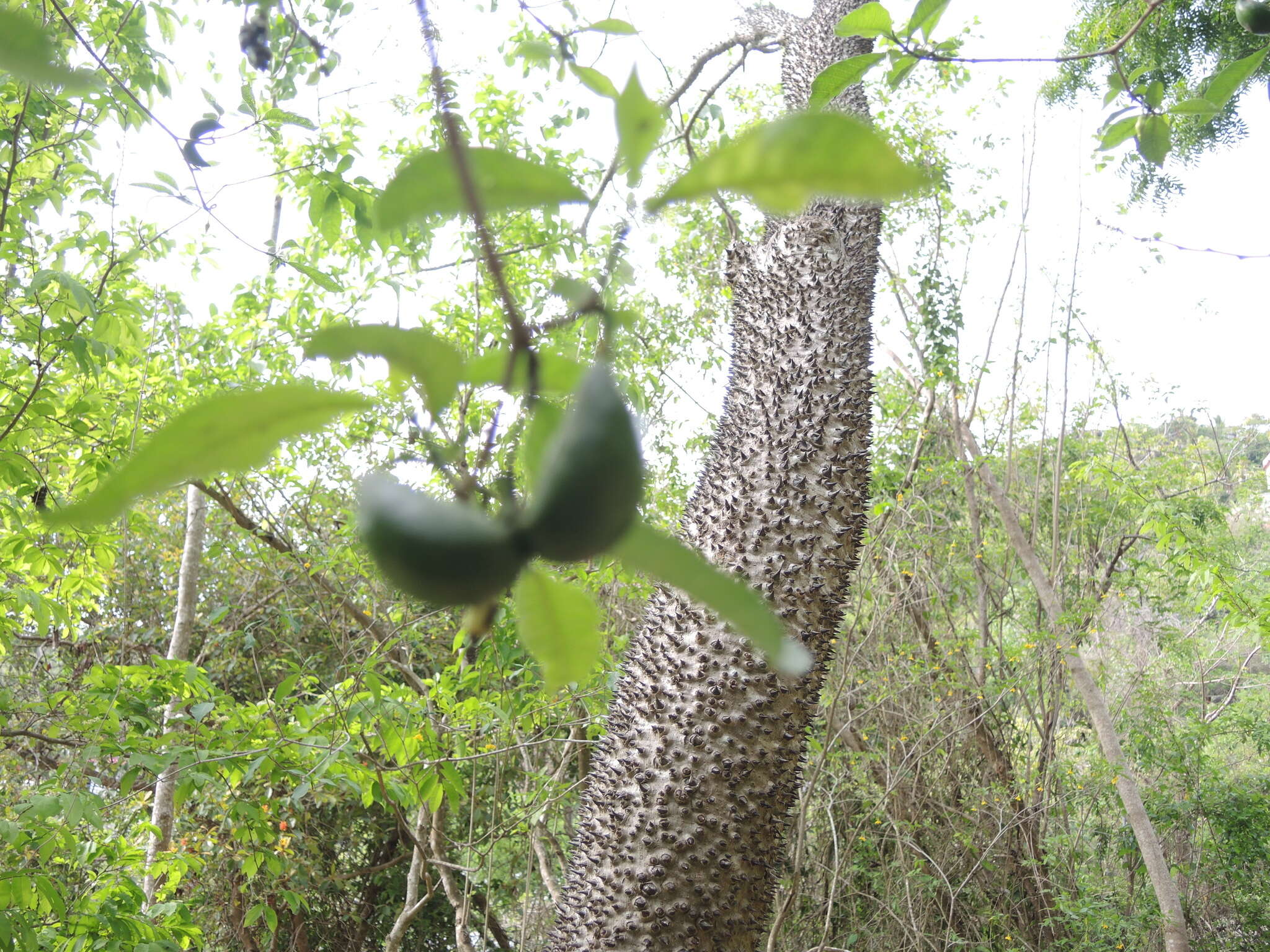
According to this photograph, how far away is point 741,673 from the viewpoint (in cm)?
153

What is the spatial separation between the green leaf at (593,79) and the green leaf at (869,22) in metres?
0.51

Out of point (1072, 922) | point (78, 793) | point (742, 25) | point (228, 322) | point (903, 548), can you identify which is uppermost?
point (742, 25)

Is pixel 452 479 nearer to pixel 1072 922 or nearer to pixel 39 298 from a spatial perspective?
pixel 39 298

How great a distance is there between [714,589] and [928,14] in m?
0.77

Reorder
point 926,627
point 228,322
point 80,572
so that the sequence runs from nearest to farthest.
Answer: point 80,572 → point 228,322 → point 926,627

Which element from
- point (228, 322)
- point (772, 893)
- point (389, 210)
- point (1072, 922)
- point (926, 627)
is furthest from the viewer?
point (926, 627)

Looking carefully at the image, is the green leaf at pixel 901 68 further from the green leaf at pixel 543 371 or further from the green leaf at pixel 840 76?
the green leaf at pixel 543 371

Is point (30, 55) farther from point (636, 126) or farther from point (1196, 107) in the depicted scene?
point (1196, 107)

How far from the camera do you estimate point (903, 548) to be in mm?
4137

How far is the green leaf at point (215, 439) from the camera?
15 centimetres

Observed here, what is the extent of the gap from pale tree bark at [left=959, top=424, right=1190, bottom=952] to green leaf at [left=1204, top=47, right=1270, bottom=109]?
320cm

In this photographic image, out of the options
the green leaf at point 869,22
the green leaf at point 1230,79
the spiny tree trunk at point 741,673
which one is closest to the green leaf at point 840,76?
the green leaf at point 869,22

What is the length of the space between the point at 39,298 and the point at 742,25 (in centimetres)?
293

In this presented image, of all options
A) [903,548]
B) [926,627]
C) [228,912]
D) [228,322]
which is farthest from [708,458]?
[228,912]
